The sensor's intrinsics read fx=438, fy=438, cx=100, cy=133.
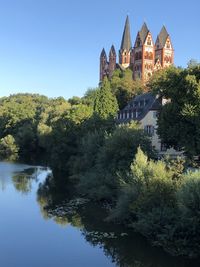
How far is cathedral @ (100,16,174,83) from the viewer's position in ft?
425

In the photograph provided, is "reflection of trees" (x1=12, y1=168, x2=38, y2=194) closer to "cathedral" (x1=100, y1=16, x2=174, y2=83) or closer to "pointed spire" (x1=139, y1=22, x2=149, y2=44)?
"cathedral" (x1=100, y1=16, x2=174, y2=83)

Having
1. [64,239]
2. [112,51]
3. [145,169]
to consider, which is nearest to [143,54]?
[112,51]

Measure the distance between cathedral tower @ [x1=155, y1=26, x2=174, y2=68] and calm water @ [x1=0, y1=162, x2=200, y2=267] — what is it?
311 feet

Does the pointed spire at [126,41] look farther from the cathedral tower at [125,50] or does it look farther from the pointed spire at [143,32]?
the pointed spire at [143,32]

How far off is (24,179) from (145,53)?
82.5 meters

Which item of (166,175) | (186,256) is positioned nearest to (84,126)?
(166,175)

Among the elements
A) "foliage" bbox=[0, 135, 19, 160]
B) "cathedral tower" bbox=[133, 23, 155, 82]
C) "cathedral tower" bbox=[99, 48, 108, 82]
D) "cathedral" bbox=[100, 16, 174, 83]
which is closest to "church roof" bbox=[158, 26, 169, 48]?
"cathedral" bbox=[100, 16, 174, 83]

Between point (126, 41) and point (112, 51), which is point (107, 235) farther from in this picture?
point (112, 51)

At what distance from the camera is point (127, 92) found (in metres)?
96.5

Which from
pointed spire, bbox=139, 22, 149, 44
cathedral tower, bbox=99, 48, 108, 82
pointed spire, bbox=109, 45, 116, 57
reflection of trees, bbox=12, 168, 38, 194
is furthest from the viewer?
cathedral tower, bbox=99, 48, 108, 82

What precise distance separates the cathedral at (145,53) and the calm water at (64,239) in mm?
90891

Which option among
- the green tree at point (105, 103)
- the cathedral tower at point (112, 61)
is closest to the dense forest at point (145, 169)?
the green tree at point (105, 103)

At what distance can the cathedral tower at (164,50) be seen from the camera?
131875mm

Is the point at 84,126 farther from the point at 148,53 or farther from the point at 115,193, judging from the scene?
the point at 148,53
